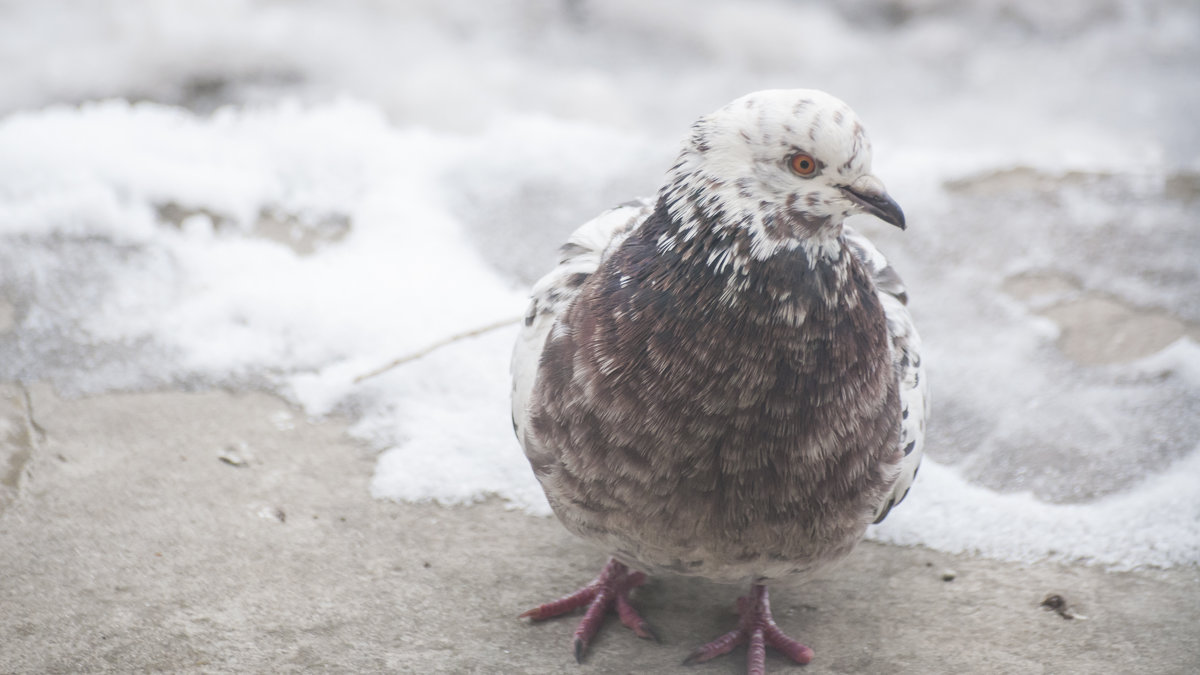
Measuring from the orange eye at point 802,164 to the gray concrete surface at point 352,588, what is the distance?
1.34 metres

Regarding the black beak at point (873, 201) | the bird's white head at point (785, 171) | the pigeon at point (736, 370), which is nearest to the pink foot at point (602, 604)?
the pigeon at point (736, 370)

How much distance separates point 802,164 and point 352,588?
1.68 meters

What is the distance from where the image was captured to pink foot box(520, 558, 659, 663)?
9.06ft

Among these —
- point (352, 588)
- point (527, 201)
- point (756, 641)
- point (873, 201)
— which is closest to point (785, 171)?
point (873, 201)

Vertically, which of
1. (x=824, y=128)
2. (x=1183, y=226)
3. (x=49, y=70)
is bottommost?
(x=49, y=70)

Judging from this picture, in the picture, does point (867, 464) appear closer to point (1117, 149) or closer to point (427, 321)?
point (427, 321)

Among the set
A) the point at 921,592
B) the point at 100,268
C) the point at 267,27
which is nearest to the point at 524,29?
the point at 267,27

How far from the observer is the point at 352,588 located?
2.82 meters

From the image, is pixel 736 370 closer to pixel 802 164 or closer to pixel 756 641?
pixel 802 164

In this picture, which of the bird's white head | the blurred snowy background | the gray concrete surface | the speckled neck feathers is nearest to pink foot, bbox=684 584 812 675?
the gray concrete surface

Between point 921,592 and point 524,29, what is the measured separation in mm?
4307

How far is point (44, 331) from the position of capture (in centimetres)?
362

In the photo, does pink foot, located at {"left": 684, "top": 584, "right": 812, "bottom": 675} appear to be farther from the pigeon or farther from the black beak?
the black beak

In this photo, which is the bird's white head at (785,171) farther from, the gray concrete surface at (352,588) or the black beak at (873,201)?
the gray concrete surface at (352,588)
